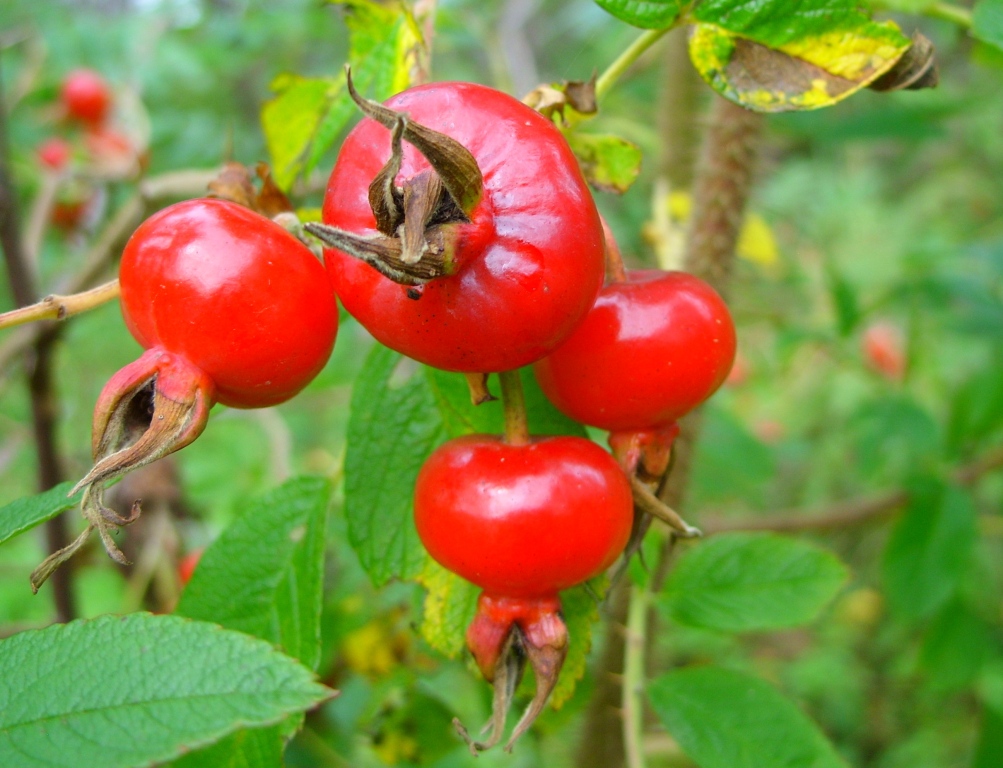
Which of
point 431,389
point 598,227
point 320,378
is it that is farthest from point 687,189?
point 598,227

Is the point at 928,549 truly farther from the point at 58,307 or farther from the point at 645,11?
the point at 58,307

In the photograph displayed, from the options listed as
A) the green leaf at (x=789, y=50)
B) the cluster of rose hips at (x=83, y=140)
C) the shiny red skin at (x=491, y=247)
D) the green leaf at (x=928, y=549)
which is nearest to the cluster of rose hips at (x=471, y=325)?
the shiny red skin at (x=491, y=247)

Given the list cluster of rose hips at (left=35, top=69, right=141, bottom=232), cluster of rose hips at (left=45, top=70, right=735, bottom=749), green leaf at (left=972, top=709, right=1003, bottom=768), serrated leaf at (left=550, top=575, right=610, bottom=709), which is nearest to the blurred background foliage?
green leaf at (left=972, top=709, right=1003, bottom=768)

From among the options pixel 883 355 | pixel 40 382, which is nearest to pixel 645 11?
pixel 40 382

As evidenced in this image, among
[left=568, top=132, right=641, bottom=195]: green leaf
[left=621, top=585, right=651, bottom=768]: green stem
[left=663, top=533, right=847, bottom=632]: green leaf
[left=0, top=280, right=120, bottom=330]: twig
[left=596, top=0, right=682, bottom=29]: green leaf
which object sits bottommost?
[left=621, top=585, right=651, bottom=768]: green stem

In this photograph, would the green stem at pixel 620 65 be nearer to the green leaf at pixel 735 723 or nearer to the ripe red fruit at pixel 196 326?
the ripe red fruit at pixel 196 326

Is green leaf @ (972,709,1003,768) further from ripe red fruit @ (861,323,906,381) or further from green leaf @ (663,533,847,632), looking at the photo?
ripe red fruit @ (861,323,906,381)

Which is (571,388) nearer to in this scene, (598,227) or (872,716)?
(598,227)
